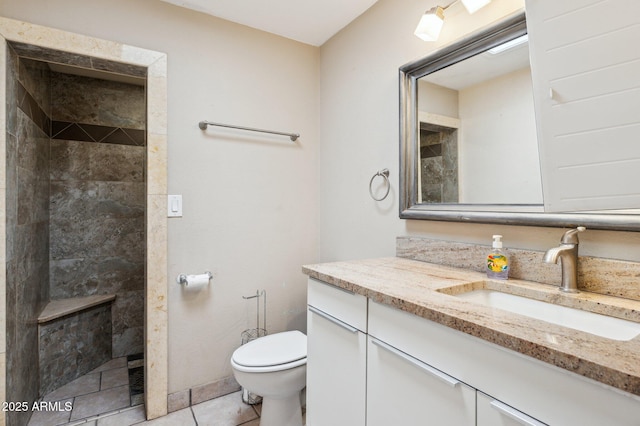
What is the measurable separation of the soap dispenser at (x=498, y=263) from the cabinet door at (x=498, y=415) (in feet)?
1.81

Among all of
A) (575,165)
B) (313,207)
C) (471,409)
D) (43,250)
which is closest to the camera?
(471,409)

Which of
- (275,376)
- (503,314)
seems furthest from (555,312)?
(275,376)

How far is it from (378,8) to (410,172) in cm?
101

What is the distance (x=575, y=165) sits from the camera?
88cm

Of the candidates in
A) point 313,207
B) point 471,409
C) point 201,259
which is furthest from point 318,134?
point 471,409

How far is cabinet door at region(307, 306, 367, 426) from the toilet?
0.16 m

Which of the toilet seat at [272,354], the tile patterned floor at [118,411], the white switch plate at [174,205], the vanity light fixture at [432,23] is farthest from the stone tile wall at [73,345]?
the vanity light fixture at [432,23]

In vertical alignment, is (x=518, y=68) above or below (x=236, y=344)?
above

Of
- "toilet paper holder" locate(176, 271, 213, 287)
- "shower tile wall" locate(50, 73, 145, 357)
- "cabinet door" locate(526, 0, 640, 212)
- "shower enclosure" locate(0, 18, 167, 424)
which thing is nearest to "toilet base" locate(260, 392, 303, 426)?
"shower enclosure" locate(0, 18, 167, 424)

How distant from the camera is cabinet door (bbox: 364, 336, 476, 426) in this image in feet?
2.63

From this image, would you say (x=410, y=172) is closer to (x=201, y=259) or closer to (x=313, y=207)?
(x=313, y=207)

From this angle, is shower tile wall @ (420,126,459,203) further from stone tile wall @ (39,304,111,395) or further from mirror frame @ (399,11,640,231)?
stone tile wall @ (39,304,111,395)

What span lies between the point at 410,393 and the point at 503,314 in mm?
363

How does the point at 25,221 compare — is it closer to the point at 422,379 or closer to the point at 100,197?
the point at 100,197
